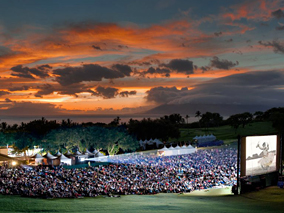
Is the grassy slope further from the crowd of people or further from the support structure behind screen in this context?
the support structure behind screen

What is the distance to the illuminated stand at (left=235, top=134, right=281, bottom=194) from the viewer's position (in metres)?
24.0

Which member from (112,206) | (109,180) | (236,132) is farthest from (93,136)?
(236,132)

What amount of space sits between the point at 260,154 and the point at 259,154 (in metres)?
0.16

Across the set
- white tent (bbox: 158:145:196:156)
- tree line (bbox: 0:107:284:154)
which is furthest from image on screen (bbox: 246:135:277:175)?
tree line (bbox: 0:107:284:154)

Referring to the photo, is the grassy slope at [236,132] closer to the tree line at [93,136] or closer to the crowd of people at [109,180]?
the tree line at [93,136]

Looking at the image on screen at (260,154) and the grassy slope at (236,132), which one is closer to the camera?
the image on screen at (260,154)

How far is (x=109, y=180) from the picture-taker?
26.8 meters

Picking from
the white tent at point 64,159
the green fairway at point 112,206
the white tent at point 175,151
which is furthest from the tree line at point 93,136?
the green fairway at point 112,206

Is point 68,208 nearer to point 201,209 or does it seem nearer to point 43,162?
point 201,209

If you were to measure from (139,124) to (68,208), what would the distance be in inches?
2907

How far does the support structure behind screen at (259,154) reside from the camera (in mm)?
24141

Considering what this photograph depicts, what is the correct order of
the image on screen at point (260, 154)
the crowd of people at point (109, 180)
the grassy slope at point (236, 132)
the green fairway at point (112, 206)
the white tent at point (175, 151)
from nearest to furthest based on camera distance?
the green fairway at point (112, 206) < the crowd of people at point (109, 180) < the image on screen at point (260, 154) < the white tent at point (175, 151) < the grassy slope at point (236, 132)

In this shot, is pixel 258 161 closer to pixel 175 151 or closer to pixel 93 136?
pixel 175 151

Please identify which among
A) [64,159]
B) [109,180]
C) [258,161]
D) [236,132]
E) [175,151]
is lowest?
[109,180]
